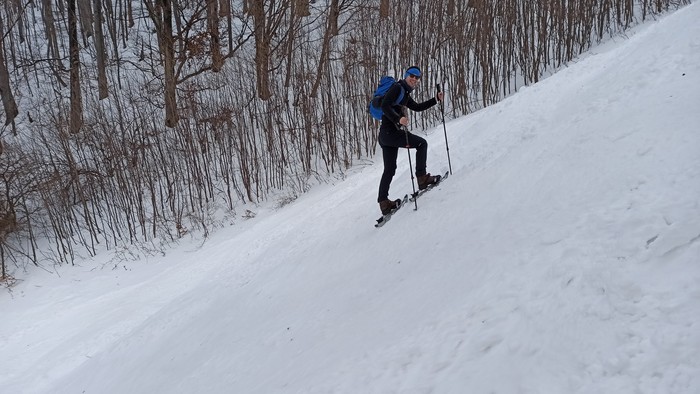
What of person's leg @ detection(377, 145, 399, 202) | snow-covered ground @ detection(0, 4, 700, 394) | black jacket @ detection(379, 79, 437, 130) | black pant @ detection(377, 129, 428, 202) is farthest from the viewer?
person's leg @ detection(377, 145, 399, 202)

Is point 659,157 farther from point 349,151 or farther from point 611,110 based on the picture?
point 349,151

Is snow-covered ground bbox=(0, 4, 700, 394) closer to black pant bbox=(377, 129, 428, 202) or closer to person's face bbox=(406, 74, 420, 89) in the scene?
black pant bbox=(377, 129, 428, 202)

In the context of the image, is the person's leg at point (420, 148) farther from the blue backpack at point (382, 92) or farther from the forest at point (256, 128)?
the forest at point (256, 128)

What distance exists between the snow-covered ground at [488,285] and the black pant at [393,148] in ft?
1.28

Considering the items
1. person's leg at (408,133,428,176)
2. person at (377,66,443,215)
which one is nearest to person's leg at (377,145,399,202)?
person at (377,66,443,215)

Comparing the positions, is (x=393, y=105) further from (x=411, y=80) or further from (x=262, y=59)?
(x=262, y=59)

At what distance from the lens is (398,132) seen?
5.96 metres

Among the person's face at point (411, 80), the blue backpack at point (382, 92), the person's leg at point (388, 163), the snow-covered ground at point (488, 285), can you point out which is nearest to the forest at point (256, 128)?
the snow-covered ground at point (488, 285)

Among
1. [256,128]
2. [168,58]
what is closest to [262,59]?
[256,128]

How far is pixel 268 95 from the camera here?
14250 mm

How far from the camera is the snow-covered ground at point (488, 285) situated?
7.89ft

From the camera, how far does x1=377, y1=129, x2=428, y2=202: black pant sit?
19.6 feet

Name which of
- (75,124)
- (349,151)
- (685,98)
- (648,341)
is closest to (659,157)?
(685,98)

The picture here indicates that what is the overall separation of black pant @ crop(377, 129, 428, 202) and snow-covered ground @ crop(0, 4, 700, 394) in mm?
390
